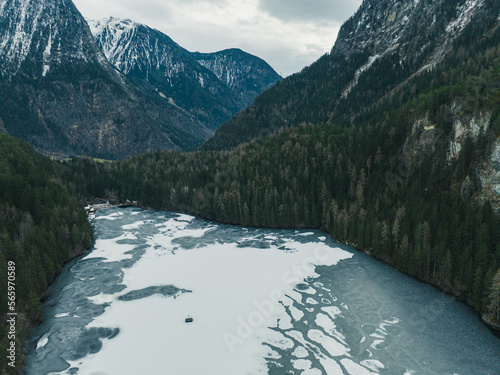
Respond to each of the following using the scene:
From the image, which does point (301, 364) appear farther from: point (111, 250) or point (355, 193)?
point (355, 193)

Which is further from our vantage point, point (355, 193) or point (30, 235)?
point (355, 193)

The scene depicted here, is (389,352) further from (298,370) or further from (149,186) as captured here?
(149,186)

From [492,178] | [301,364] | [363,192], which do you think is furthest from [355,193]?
[301,364]

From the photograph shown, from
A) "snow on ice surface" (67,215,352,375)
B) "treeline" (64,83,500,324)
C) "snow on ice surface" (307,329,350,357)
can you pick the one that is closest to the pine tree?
"treeline" (64,83,500,324)

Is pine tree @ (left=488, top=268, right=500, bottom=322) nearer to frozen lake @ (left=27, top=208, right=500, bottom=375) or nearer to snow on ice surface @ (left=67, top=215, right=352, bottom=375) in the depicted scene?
frozen lake @ (left=27, top=208, right=500, bottom=375)

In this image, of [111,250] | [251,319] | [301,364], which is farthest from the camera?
[111,250]

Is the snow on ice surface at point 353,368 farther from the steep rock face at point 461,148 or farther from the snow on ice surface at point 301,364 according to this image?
the steep rock face at point 461,148

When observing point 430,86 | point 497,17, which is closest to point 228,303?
point 430,86
